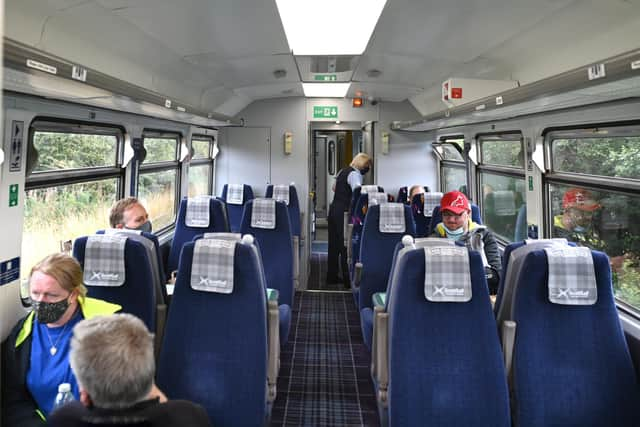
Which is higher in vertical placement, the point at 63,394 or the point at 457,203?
the point at 457,203

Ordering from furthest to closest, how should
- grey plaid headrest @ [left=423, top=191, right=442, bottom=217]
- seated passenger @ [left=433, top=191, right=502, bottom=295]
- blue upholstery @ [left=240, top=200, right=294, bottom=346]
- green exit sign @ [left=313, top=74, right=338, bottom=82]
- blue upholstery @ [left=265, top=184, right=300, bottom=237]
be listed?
blue upholstery @ [left=265, top=184, right=300, bottom=237] → grey plaid headrest @ [left=423, top=191, right=442, bottom=217] → green exit sign @ [left=313, top=74, right=338, bottom=82] → blue upholstery @ [left=240, top=200, right=294, bottom=346] → seated passenger @ [left=433, top=191, right=502, bottom=295]

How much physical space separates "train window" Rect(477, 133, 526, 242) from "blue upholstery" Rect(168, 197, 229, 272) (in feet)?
9.38

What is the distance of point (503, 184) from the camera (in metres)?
4.97

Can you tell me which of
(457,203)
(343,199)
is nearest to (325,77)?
(343,199)

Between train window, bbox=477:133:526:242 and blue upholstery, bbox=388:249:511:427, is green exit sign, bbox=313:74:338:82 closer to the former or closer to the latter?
train window, bbox=477:133:526:242

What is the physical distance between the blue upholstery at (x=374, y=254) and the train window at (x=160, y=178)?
2.38 m

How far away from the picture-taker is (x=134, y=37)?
311 centimetres

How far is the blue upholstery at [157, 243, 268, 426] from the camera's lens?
2.09 metres

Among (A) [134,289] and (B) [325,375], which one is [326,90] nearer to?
(B) [325,375]

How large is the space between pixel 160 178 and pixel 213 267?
359cm

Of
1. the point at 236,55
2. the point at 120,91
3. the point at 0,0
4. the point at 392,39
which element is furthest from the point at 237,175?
the point at 0,0

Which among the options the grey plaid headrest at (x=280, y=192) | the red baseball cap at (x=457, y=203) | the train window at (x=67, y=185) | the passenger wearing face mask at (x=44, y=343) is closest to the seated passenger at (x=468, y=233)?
the red baseball cap at (x=457, y=203)

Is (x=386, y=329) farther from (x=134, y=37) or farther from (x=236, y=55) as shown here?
(x=236, y=55)

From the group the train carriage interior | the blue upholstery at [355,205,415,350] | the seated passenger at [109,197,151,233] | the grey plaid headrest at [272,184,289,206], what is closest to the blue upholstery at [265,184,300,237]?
the grey plaid headrest at [272,184,289,206]
